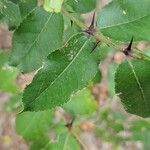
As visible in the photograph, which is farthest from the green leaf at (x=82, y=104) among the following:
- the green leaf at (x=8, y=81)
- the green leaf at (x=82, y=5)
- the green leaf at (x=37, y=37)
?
the green leaf at (x=82, y=5)

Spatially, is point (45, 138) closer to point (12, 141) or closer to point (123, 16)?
point (123, 16)

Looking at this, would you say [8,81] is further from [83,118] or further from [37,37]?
[37,37]

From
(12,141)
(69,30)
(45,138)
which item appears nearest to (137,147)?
(12,141)

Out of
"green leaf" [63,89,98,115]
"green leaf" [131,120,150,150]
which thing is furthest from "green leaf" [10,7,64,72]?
"green leaf" [131,120,150,150]

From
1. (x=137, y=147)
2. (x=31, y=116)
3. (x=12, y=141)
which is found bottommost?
(x=137, y=147)

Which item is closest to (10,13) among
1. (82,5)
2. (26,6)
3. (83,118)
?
(26,6)

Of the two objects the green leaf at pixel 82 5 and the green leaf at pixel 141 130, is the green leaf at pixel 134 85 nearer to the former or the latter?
the green leaf at pixel 82 5
